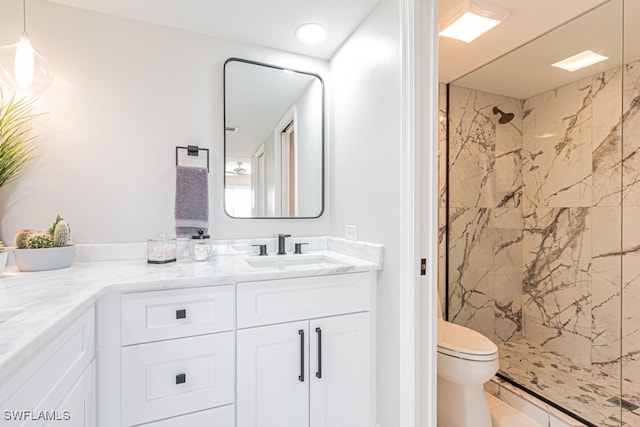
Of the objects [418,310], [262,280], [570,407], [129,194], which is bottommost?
[570,407]

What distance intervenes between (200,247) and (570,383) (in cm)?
254

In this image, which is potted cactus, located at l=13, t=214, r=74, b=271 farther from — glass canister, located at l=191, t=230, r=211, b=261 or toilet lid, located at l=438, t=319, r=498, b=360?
toilet lid, located at l=438, t=319, r=498, b=360

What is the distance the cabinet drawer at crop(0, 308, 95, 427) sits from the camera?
61 centimetres

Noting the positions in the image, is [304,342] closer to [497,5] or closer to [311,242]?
[311,242]

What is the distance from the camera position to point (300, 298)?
1.36 meters

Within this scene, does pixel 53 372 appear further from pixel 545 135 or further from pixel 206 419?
pixel 545 135

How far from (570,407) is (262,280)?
6.30 feet

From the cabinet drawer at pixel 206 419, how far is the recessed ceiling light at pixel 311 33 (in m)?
1.95

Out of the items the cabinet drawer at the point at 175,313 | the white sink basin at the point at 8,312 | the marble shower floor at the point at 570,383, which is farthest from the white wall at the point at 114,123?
the marble shower floor at the point at 570,383

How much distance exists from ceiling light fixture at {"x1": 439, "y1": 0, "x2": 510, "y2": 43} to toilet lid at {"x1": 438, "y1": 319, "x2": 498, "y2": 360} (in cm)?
176

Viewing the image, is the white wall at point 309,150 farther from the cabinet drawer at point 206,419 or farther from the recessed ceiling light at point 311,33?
the cabinet drawer at point 206,419

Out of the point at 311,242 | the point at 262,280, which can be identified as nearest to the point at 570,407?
the point at 311,242

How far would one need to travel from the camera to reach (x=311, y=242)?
199cm

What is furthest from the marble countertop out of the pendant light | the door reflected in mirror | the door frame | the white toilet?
the pendant light
